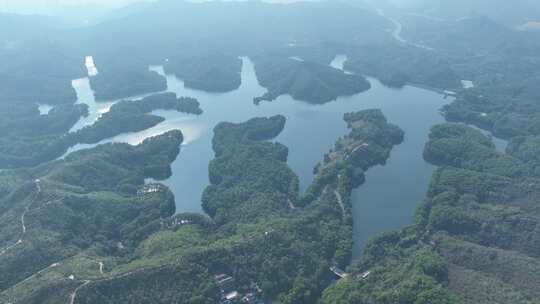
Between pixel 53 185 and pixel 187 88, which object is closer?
pixel 53 185

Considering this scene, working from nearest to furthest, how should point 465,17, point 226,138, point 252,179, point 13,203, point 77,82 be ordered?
point 13,203 < point 252,179 < point 226,138 < point 77,82 < point 465,17

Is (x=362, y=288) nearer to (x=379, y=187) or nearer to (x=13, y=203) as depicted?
(x=379, y=187)

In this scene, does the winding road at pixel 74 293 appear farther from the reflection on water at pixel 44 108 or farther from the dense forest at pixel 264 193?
the reflection on water at pixel 44 108

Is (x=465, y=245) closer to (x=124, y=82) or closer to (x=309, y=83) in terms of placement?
(x=309, y=83)

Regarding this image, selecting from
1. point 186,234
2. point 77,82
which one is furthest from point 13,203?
point 77,82

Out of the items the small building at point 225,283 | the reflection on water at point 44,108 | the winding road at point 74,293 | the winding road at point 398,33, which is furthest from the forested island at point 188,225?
the winding road at point 398,33

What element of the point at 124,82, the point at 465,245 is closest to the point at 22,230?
the point at 465,245

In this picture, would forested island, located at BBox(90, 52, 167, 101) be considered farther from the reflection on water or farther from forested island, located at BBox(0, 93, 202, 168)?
the reflection on water
